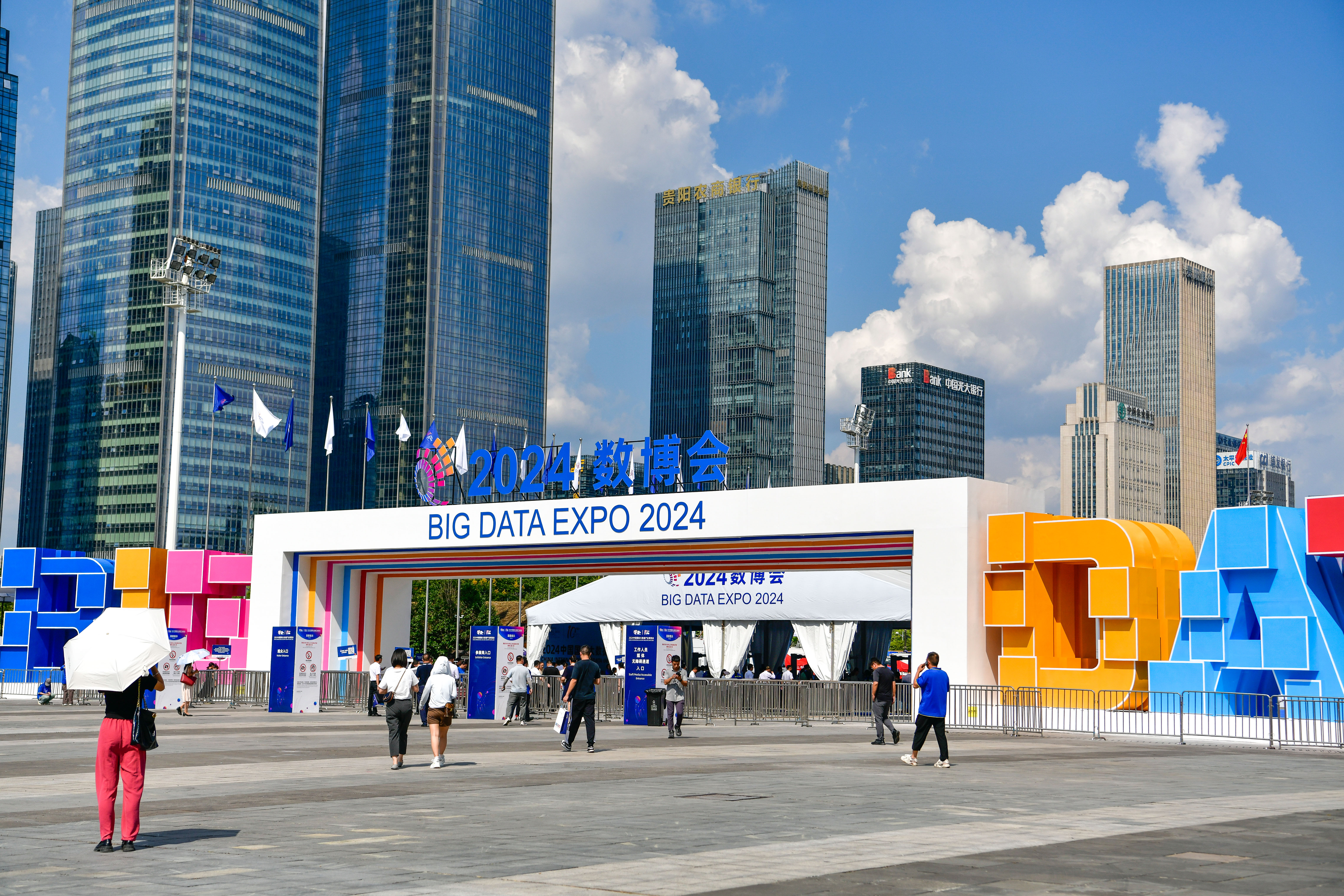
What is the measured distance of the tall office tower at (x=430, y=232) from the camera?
560ft

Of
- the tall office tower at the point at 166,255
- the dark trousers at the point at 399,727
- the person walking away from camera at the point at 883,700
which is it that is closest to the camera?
the dark trousers at the point at 399,727

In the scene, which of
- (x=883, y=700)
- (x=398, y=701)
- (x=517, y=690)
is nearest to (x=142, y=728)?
(x=398, y=701)

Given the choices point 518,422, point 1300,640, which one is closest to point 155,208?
point 518,422

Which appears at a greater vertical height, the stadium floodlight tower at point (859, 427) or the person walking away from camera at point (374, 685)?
the stadium floodlight tower at point (859, 427)

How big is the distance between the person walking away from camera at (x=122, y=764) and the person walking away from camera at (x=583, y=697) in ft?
37.5

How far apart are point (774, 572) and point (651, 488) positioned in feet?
23.7

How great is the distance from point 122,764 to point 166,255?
482ft

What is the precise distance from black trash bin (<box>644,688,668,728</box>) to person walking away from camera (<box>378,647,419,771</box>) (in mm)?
12017

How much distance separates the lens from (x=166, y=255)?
148 m

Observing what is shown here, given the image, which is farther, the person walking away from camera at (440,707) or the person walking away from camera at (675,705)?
the person walking away from camera at (675,705)

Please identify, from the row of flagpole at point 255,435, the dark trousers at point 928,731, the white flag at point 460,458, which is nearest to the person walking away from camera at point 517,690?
the dark trousers at point 928,731

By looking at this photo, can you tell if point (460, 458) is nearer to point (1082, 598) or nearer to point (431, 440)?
point (431, 440)

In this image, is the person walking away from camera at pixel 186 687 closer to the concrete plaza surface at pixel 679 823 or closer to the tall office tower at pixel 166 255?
the concrete plaza surface at pixel 679 823

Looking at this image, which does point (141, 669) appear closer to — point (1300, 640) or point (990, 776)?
point (990, 776)
